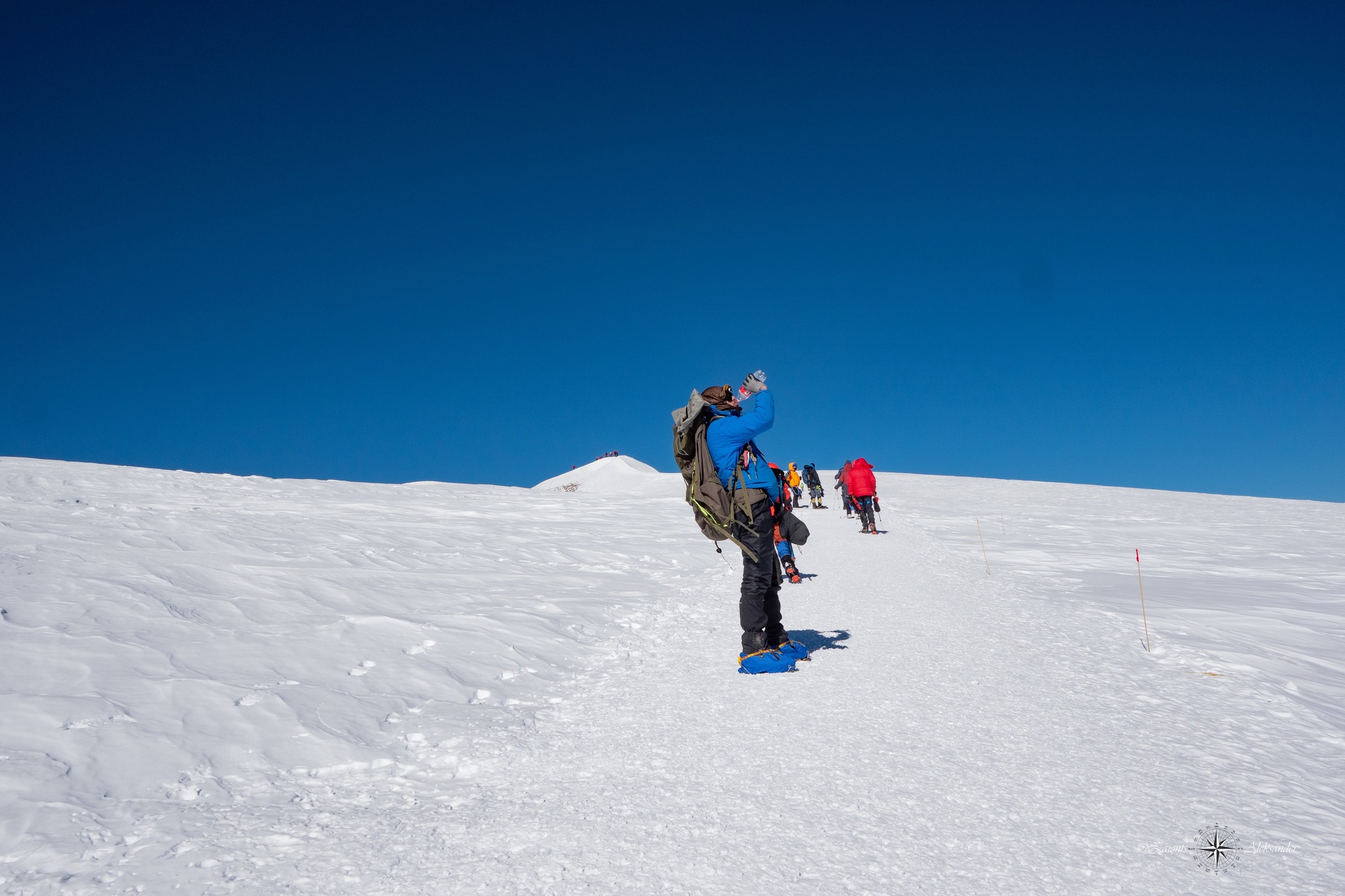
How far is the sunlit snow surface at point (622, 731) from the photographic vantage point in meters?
2.76

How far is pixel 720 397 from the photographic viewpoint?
5.98 meters

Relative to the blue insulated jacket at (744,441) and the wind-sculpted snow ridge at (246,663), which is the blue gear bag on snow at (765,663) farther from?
the wind-sculpted snow ridge at (246,663)

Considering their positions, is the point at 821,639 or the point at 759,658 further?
the point at 821,639

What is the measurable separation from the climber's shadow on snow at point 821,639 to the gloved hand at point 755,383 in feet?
7.63

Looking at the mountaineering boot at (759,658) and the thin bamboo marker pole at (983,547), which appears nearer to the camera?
the mountaineering boot at (759,658)

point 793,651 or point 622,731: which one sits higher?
point 793,651

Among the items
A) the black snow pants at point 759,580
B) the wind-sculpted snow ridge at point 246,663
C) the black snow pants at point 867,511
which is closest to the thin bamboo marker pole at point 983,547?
the black snow pants at point 867,511

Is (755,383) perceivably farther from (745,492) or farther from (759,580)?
(759,580)

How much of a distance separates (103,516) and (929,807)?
1277 centimetres

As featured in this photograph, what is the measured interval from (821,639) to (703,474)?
2072 mm

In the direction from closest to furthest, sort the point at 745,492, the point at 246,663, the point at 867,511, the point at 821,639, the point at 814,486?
the point at 246,663, the point at 745,492, the point at 821,639, the point at 867,511, the point at 814,486

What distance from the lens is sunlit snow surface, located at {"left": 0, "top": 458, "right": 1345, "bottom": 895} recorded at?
2.76m

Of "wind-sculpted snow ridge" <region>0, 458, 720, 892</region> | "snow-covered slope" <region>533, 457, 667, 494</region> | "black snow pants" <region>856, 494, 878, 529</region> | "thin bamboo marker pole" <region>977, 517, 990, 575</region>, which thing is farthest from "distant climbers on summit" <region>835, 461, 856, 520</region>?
"snow-covered slope" <region>533, 457, 667, 494</region>

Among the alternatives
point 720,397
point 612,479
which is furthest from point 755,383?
point 612,479
